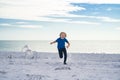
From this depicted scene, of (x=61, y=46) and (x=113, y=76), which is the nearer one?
(x=113, y=76)

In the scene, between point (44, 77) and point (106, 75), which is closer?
point (44, 77)

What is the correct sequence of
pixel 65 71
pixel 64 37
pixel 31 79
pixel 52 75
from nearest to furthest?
Result: 1. pixel 31 79
2. pixel 52 75
3. pixel 65 71
4. pixel 64 37

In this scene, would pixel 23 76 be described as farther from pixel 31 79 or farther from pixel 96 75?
pixel 96 75

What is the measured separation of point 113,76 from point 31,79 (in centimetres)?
335

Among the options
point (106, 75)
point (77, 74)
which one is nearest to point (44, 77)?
point (77, 74)

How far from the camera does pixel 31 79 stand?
470 inches

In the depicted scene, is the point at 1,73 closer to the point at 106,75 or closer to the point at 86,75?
the point at 86,75

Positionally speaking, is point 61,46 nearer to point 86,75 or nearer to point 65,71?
point 65,71

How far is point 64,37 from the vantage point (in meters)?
18.3

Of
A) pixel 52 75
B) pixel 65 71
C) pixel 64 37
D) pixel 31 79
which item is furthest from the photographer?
pixel 64 37

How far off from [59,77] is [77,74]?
48.6 inches

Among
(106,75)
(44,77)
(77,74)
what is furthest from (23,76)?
(106,75)

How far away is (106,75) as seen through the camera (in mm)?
13516

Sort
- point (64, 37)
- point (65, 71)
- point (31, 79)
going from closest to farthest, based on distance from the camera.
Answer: point (31, 79) → point (65, 71) → point (64, 37)
